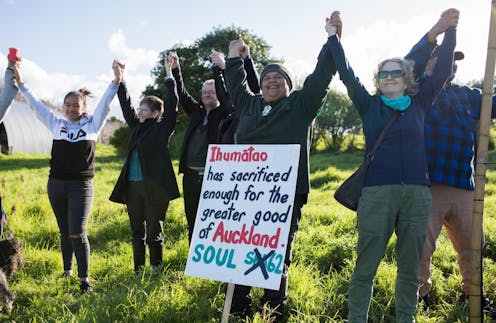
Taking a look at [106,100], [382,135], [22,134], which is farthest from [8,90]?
[22,134]

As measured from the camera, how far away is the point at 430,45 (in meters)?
3.21

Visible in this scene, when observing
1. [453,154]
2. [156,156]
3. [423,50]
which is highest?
[423,50]

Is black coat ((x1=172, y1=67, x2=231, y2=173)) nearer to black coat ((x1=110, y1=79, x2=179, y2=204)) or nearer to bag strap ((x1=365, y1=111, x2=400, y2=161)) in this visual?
black coat ((x1=110, y1=79, x2=179, y2=204))

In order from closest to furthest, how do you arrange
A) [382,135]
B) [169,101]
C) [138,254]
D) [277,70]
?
[382,135], [277,70], [169,101], [138,254]

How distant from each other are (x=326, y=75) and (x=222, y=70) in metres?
1.19

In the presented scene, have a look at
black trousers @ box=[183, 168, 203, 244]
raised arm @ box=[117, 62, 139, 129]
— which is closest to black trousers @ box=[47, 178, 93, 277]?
raised arm @ box=[117, 62, 139, 129]

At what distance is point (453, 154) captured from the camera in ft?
11.6

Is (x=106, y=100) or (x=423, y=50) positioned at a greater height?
(x=423, y=50)

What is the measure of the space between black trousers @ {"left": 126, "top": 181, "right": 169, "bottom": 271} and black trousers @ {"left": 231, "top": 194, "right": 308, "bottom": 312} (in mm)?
1286

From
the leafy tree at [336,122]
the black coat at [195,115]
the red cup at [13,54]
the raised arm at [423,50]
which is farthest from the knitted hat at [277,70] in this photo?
the leafy tree at [336,122]

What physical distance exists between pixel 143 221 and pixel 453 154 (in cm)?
294

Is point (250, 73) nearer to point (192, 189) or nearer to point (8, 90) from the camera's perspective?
point (192, 189)

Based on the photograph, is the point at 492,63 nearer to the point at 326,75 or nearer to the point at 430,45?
the point at 430,45

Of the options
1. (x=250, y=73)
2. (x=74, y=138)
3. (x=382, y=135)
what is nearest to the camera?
(x=382, y=135)
